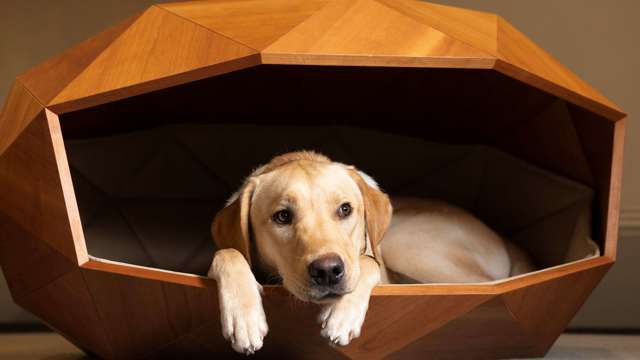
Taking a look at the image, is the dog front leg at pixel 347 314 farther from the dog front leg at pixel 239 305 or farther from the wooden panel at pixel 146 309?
the wooden panel at pixel 146 309

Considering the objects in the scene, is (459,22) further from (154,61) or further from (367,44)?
(154,61)

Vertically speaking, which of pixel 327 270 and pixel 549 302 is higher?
pixel 327 270

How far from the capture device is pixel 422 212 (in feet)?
10.5

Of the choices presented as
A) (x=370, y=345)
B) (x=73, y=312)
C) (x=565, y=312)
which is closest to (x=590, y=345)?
(x=565, y=312)

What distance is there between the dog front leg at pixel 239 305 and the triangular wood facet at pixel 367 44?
1.82 ft

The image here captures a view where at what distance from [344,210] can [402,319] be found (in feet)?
1.15

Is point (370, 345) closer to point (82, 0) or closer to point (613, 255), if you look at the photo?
point (613, 255)

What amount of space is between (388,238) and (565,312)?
656mm

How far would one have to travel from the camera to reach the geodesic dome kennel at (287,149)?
241 centimetres

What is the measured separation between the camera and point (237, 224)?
2510 millimetres

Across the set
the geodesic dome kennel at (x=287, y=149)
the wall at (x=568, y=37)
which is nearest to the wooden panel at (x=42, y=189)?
the geodesic dome kennel at (x=287, y=149)

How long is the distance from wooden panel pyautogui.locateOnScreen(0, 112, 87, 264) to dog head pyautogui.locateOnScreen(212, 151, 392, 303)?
42 centimetres

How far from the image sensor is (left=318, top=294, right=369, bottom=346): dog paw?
7.06 ft

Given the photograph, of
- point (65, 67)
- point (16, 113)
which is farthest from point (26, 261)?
point (65, 67)
